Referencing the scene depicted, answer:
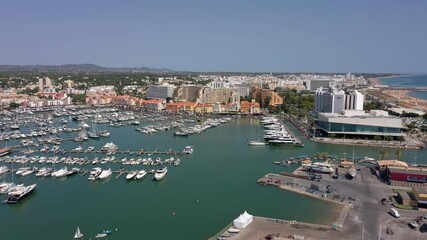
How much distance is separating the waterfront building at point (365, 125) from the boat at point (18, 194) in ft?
60.9

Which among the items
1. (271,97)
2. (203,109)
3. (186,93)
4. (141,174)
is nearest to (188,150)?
(141,174)

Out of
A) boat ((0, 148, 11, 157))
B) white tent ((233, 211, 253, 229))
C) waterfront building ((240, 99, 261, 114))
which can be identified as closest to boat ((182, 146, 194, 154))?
boat ((0, 148, 11, 157))

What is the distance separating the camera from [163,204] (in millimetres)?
14727

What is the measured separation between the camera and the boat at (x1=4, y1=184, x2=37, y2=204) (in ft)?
48.7

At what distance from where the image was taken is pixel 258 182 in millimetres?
16938

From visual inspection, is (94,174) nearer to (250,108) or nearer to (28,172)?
(28,172)

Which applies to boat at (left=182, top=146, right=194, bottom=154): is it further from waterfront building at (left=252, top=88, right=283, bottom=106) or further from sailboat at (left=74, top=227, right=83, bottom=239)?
waterfront building at (left=252, top=88, right=283, bottom=106)

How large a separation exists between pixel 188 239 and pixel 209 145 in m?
14.1

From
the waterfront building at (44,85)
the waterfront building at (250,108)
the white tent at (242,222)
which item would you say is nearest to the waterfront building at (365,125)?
the waterfront building at (250,108)

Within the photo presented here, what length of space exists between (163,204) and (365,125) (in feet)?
53.6

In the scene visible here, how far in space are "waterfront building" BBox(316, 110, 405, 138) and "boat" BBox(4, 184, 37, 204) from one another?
18.6 meters

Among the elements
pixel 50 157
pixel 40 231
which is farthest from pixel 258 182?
pixel 50 157

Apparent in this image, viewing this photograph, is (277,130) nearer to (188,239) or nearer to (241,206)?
(241,206)

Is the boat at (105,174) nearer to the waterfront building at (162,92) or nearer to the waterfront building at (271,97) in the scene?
the waterfront building at (271,97)
